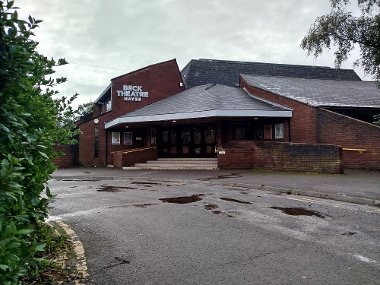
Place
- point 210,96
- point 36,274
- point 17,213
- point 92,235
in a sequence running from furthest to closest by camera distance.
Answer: point 210,96
point 92,235
point 36,274
point 17,213

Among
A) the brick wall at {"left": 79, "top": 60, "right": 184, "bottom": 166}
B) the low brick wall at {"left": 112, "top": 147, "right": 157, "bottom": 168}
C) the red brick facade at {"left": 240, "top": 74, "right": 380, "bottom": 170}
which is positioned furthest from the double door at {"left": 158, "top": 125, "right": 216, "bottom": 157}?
the red brick facade at {"left": 240, "top": 74, "right": 380, "bottom": 170}

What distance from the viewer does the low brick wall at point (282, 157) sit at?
1558 cm

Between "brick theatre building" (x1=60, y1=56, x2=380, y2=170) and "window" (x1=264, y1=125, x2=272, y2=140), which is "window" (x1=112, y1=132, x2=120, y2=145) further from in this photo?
"window" (x1=264, y1=125, x2=272, y2=140)

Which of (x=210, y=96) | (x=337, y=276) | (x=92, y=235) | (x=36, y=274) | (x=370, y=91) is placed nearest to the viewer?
(x=36, y=274)

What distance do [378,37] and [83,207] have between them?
1469 cm

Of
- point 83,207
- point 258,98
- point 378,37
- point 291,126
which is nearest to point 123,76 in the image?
point 258,98

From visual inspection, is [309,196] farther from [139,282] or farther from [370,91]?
[370,91]

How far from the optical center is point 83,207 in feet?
28.9

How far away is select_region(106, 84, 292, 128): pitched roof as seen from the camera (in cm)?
2019

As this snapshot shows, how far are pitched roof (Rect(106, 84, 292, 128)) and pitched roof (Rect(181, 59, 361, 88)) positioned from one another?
7093 millimetres

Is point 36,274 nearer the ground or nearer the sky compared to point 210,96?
nearer the ground

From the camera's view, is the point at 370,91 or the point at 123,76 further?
the point at 123,76

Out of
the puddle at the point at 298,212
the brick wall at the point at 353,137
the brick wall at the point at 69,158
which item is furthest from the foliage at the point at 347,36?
the brick wall at the point at 69,158

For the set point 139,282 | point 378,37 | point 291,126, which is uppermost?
point 378,37
